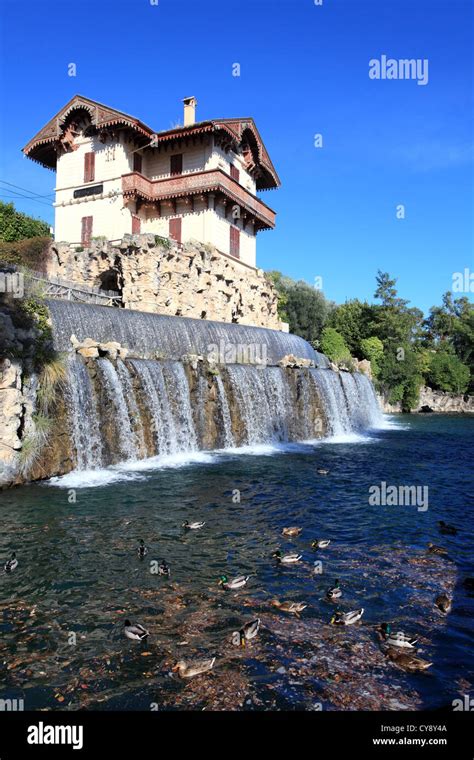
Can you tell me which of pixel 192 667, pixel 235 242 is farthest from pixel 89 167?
pixel 192 667

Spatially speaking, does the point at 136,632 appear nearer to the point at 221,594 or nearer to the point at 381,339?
the point at 221,594

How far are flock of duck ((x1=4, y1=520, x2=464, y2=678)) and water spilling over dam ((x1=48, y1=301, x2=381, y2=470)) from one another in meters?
7.93

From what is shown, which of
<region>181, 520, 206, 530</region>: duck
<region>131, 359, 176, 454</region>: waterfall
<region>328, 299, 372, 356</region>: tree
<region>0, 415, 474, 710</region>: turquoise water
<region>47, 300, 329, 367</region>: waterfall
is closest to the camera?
<region>0, 415, 474, 710</region>: turquoise water

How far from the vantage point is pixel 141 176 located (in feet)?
111

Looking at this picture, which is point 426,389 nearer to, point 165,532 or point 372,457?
point 372,457

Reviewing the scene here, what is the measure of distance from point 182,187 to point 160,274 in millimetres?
8773

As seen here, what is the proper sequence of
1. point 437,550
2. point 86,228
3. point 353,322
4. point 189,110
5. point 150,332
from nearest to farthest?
point 437,550 → point 150,332 → point 86,228 → point 189,110 → point 353,322

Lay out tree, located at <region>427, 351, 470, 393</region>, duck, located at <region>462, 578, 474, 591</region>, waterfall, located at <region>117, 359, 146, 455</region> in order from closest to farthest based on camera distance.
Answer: duck, located at <region>462, 578, 474, 591</region>, waterfall, located at <region>117, 359, 146, 455</region>, tree, located at <region>427, 351, 470, 393</region>

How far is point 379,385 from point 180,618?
4817 centimetres

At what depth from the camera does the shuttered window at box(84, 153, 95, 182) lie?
35.1 m

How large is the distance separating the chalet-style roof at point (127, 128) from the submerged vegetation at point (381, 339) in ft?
55.3

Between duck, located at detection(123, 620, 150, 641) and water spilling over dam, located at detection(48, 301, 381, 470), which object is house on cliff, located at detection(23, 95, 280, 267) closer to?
water spilling over dam, located at detection(48, 301, 381, 470)

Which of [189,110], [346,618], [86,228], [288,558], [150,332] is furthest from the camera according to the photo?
[189,110]

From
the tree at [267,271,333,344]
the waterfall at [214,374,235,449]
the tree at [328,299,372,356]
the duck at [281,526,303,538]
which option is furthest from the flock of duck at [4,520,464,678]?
the tree at [328,299,372,356]
